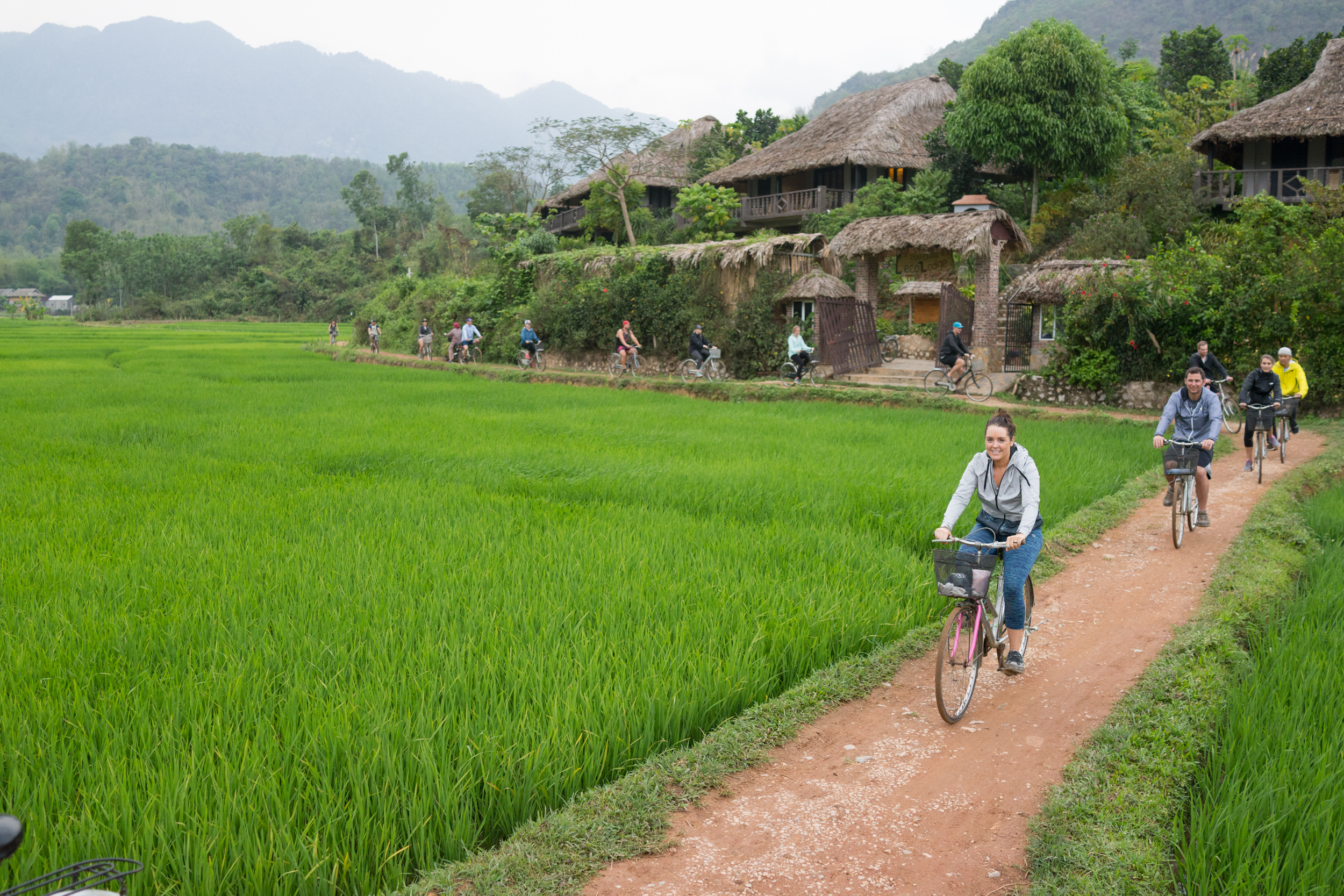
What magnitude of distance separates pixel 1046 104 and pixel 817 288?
10510mm

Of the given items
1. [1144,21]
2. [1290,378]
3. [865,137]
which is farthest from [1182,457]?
[1144,21]

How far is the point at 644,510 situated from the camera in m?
6.54

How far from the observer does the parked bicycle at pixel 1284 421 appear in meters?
9.33

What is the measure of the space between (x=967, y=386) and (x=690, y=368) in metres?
5.98

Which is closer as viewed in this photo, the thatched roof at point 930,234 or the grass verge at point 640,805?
the grass verge at point 640,805

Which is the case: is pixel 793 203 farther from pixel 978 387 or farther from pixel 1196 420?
pixel 1196 420

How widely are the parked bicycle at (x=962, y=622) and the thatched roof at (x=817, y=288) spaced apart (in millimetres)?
14685

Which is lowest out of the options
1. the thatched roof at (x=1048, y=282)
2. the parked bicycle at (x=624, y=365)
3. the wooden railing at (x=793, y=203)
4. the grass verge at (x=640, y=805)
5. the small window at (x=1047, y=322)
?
the grass verge at (x=640, y=805)

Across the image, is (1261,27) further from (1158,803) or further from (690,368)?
(1158,803)

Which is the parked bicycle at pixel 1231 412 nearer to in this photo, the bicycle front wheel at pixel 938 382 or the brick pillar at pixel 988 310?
the bicycle front wheel at pixel 938 382

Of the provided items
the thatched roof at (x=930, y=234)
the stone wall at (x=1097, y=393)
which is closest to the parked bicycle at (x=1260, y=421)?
the stone wall at (x=1097, y=393)

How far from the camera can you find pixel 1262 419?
8789mm

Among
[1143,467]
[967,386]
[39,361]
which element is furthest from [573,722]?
[39,361]

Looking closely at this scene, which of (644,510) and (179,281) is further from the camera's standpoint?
(179,281)
